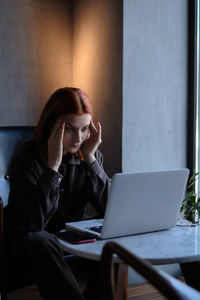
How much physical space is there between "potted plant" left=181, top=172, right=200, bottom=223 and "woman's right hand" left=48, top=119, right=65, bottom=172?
3.16ft

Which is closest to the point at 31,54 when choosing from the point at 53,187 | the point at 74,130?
the point at 74,130

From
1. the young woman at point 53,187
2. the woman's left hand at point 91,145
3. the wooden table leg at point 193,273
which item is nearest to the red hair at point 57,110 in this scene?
the young woman at point 53,187

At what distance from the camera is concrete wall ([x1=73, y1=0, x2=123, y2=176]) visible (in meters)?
2.36

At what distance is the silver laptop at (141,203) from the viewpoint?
134 cm

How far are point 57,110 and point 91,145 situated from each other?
0.90 feet

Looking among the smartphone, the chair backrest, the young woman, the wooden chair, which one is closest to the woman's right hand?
the young woman

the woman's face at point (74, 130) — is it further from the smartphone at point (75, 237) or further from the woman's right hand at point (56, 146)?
the smartphone at point (75, 237)

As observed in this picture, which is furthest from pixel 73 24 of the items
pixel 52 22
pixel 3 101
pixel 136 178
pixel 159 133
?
pixel 136 178

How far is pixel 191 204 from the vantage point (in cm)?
246

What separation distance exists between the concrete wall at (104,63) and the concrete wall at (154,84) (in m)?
0.05

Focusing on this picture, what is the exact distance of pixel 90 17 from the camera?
2.59 metres

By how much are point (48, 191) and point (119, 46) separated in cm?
109

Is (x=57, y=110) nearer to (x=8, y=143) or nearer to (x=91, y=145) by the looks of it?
(x=91, y=145)

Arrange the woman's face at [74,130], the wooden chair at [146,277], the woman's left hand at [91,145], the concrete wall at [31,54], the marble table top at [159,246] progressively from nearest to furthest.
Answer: the wooden chair at [146,277]
the marble table top at [159,246]
the woman's face at [74,130]
the woman's left hand at [91,145]
the concrete wall at [31,54]
